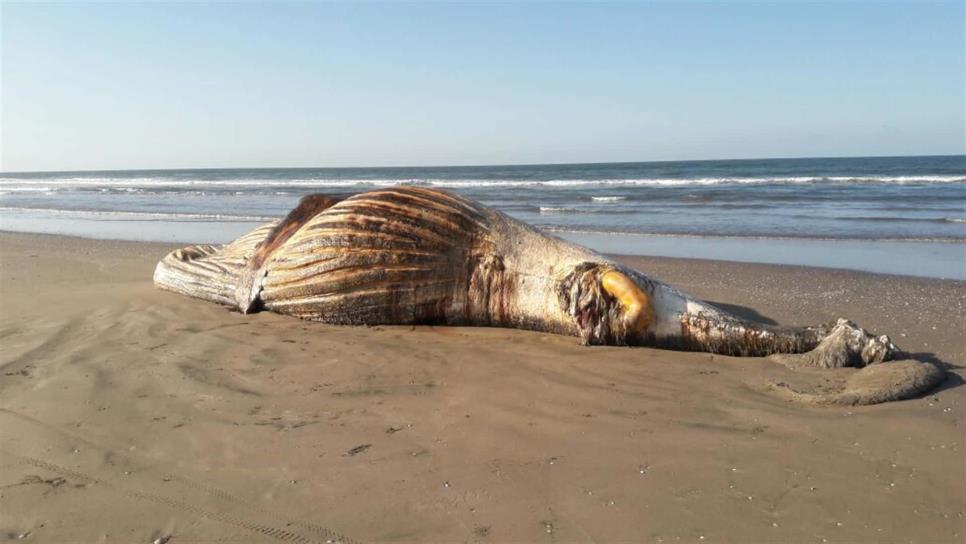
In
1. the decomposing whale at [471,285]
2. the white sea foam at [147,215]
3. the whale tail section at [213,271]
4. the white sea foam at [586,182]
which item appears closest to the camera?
the decomposing whale at [471,285]

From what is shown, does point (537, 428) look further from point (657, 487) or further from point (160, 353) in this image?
point (160, 353)

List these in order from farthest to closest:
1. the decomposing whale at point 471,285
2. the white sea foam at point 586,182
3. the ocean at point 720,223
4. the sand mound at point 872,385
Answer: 1. the white sea foam at point 586,182
2. the ocean at point 720,223
3. the decomposing whale at point 471,285
4. the sand mound at point 872,385

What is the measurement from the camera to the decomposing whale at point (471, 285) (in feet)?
14.3

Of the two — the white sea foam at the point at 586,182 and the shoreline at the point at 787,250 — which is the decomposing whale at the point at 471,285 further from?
the white sea foam at the point at 586,182

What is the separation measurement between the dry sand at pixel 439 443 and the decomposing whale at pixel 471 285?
18 cm

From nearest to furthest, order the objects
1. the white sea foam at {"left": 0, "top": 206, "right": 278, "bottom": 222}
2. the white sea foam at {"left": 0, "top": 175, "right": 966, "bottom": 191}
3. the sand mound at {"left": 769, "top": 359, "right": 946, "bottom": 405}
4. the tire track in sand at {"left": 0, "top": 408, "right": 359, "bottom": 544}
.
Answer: the tire track in sand at {"left": 0, "top": 408, "right": 359, "bottom": 544}
the sand mound at {"left": 769, "top": 359, "right": 946, "bottom": 405}
the white sea foam at {"left": 0, "top": 206, "right": 278, "bottom": 222}
the white sea foam at {"left": 0, "top": 175, "right": 966, "bottom": 191}

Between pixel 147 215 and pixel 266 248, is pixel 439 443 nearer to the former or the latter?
pixel 266 248

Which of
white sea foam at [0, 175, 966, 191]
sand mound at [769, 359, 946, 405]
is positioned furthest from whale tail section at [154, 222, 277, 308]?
white sea foam at [0, 175, 966, 191]

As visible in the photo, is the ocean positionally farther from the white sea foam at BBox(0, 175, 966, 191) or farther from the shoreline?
the white sea foam at BBox(0, 175, 966, 191)

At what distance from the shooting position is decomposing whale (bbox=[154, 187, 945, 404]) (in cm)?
435

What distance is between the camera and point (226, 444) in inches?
120

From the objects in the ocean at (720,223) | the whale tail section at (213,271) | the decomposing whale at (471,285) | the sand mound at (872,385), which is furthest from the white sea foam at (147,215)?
the sand mound at (872,385)

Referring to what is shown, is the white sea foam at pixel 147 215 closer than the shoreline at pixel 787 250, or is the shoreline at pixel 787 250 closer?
the shoreline at pixel 787 250

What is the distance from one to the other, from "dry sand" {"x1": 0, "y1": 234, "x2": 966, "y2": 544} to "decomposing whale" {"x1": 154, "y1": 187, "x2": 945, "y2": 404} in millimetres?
177
